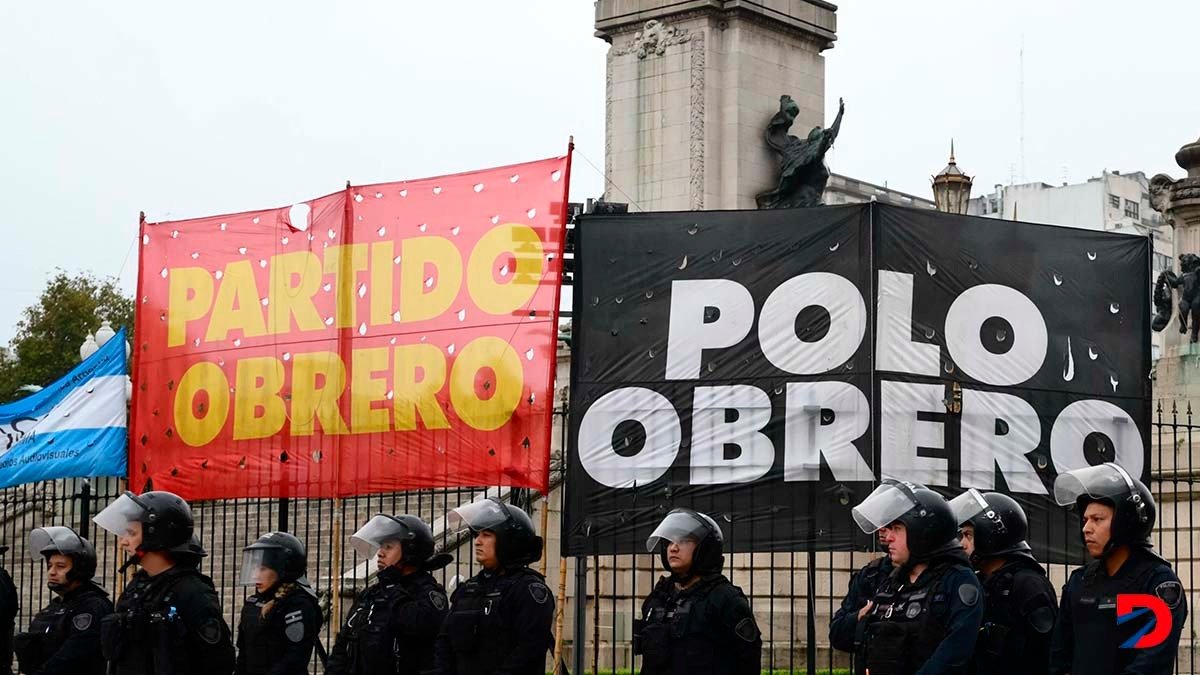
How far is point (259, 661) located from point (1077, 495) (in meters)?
4.83

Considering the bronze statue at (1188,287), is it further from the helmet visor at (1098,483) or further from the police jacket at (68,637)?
the helmet visor at (1098,483)

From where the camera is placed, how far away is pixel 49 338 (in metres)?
54.8

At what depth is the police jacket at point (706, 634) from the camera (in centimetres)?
1096

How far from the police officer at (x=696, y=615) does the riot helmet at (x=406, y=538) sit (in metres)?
1.64

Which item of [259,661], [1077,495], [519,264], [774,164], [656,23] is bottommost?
[259,661]

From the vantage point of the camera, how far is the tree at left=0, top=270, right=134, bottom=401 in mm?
53875

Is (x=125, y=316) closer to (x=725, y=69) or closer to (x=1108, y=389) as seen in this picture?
(x=725, y=69)

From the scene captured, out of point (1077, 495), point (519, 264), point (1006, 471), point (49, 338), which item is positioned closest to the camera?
point (1077, 495)

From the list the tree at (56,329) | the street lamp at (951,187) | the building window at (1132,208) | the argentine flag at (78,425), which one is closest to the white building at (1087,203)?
the building window at (1132,208)

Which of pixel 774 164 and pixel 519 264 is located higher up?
pixel 774 164

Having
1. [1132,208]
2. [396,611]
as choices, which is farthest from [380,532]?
[1132,208]

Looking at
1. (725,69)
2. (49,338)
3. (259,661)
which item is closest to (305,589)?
(259,661)

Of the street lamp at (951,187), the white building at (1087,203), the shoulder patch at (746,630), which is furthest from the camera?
the white building at (1087,203)

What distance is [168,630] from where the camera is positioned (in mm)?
11305
